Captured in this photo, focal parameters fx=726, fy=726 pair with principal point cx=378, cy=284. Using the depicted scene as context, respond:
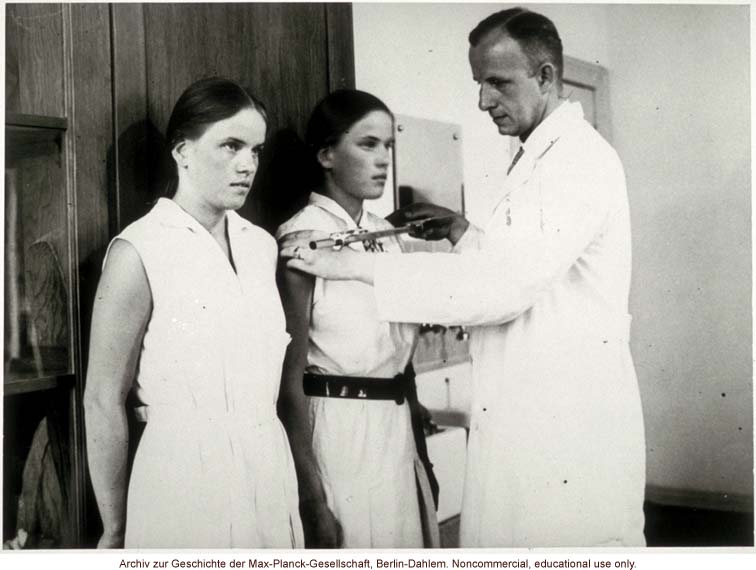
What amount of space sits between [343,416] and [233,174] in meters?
0.37

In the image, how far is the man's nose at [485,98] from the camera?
1.08 metres

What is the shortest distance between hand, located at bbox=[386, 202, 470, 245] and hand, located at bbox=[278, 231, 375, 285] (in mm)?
Answer: 103

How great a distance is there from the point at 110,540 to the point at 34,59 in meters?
0.64

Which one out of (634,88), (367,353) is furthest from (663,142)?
(367,353)

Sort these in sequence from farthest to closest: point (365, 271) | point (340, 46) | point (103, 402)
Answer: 1. point (340, 46)
2. point (365, 271)
3. point (103, 402)

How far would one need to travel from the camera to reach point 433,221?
1108 mm

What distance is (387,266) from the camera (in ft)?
3.38

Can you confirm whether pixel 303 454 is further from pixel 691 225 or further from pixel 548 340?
pixel 691 225

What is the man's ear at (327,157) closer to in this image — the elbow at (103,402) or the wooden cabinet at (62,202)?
the wooden cabinet at (62,202)

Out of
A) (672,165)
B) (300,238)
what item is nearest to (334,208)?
(300,238)

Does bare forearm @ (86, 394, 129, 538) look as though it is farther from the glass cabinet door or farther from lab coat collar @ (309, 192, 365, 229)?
lab coat collar @ (309, 192, 365, 229)

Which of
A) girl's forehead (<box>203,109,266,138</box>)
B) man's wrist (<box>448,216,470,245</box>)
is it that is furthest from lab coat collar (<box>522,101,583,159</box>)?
girl's forehead (<box>203,109,266,138</box>)

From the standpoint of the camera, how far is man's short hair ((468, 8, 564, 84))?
1068 millimetres

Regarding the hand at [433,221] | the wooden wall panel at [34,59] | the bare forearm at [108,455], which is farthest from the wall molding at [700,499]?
the wooden wall panel at [34,59]
